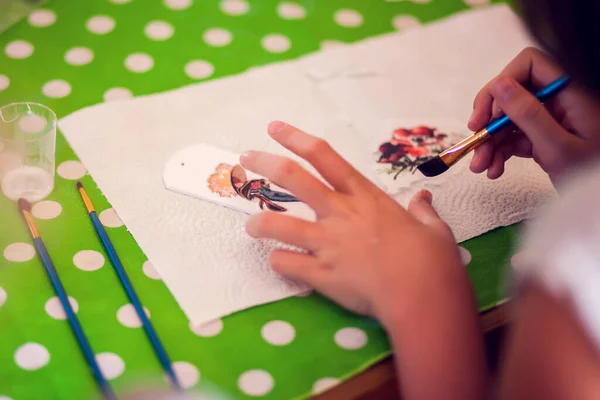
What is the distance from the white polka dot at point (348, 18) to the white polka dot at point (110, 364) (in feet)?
2.03

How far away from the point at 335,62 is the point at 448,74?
0.52ft

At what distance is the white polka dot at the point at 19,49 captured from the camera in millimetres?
860

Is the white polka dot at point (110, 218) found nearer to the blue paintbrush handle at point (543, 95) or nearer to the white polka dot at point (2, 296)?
the white polka dot at point (2, 296)

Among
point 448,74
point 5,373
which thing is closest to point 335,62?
point 448,74

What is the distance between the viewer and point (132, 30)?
3.05ft

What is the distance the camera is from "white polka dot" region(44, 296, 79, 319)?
62cm

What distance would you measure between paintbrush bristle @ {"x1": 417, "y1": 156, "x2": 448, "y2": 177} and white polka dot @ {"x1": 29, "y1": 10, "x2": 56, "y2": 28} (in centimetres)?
54

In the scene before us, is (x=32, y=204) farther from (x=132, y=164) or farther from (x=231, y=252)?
(x=231, y=252)

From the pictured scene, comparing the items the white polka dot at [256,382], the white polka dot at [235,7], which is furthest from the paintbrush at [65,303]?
the white polka dot at [235,7]

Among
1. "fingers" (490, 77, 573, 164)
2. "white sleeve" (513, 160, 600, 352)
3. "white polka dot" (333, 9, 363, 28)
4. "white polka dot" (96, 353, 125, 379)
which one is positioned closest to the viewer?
"white sleeve" (513, 160, 600, 352)

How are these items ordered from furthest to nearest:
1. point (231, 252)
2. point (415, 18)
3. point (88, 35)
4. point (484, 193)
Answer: point (415, 18), point (88, 35), point (484, 193), point (231, 252)

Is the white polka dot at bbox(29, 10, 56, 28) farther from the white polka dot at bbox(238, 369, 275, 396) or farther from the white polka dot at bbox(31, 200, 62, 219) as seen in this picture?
the white polka dot at bbox(238, 369, 275, 396)

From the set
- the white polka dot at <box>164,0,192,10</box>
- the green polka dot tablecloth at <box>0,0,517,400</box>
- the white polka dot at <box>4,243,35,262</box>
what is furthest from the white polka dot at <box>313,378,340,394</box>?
the white polka dot at <box>164,0,192,10</box>

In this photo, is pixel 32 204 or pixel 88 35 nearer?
pixel 32 204
